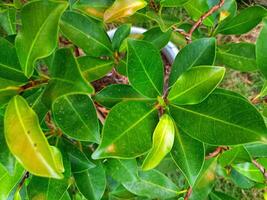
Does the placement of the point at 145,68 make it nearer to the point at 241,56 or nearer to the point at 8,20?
the point at 241,56

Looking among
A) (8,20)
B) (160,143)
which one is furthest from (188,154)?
(8,20)

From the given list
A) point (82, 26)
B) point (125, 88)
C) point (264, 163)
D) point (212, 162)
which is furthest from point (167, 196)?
point (82, 26)

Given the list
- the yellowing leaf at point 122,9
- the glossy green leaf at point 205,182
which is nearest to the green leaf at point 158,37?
the yellowing leaf at point 122,9

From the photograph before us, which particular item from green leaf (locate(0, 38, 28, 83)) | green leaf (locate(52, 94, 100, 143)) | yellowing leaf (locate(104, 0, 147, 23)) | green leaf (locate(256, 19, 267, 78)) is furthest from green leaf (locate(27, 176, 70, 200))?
green leaf (locate(256, 19, 267, 78))

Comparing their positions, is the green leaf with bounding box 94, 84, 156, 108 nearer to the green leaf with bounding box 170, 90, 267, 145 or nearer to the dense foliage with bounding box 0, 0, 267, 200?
the dense foliage with bounding box 0, 0, 267, 200

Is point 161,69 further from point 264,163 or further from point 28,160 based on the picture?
point 264,163
